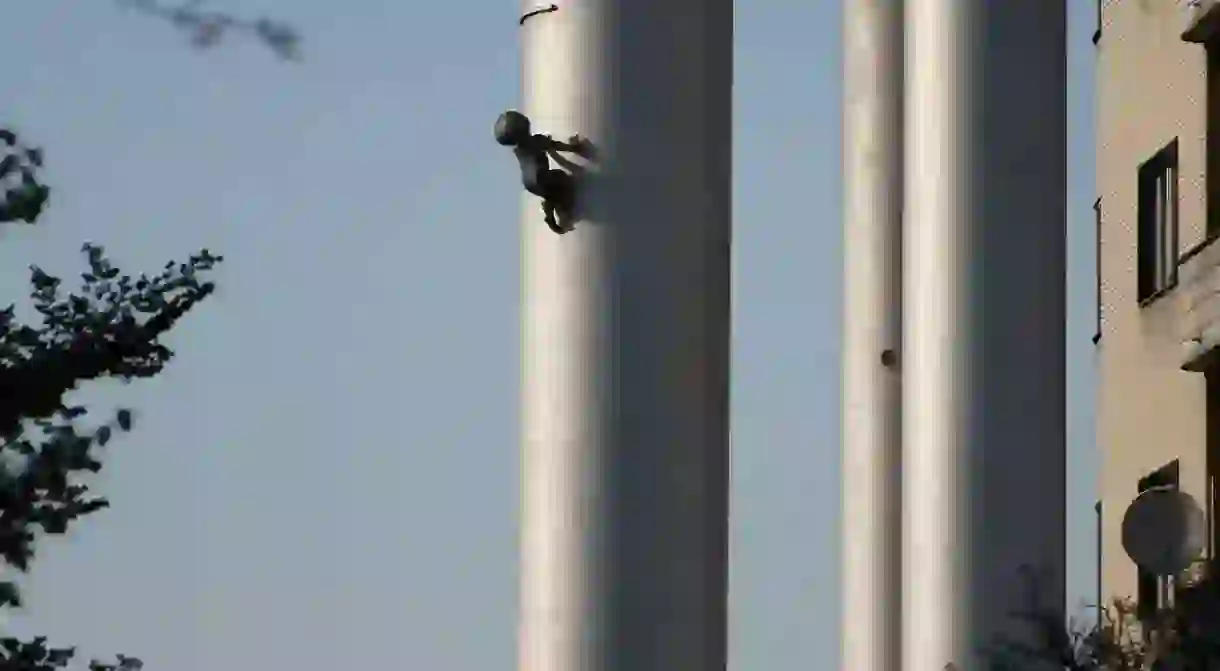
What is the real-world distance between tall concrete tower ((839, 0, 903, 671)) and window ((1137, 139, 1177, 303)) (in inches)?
98.5

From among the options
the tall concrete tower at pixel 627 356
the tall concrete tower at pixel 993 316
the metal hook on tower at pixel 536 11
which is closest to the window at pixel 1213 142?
the tall concrete tower at pixel 993 316

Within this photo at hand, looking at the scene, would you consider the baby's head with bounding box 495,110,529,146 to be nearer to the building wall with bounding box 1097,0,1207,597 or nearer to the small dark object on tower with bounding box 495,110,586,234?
the small dark object on tower with bounding box 495,110,586,234

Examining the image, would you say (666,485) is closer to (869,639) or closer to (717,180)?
(717,180)

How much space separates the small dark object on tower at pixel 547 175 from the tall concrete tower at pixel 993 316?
3353 millimetres

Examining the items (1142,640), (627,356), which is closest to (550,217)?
(627,356)

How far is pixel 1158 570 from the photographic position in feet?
74.6

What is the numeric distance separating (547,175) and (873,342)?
37.2 ft

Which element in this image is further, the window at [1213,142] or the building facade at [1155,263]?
the window at [1213,142]

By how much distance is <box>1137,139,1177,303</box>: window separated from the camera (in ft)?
99.6

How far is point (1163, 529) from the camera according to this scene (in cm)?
2323

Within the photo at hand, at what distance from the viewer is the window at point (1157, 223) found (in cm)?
3036

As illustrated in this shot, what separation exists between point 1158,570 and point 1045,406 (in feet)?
5.00

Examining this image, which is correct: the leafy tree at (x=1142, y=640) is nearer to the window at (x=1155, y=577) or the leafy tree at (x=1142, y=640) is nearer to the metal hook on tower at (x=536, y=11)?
the metal hook on tower at (x=536, y=11)

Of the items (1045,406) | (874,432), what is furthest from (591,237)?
(874,432)
